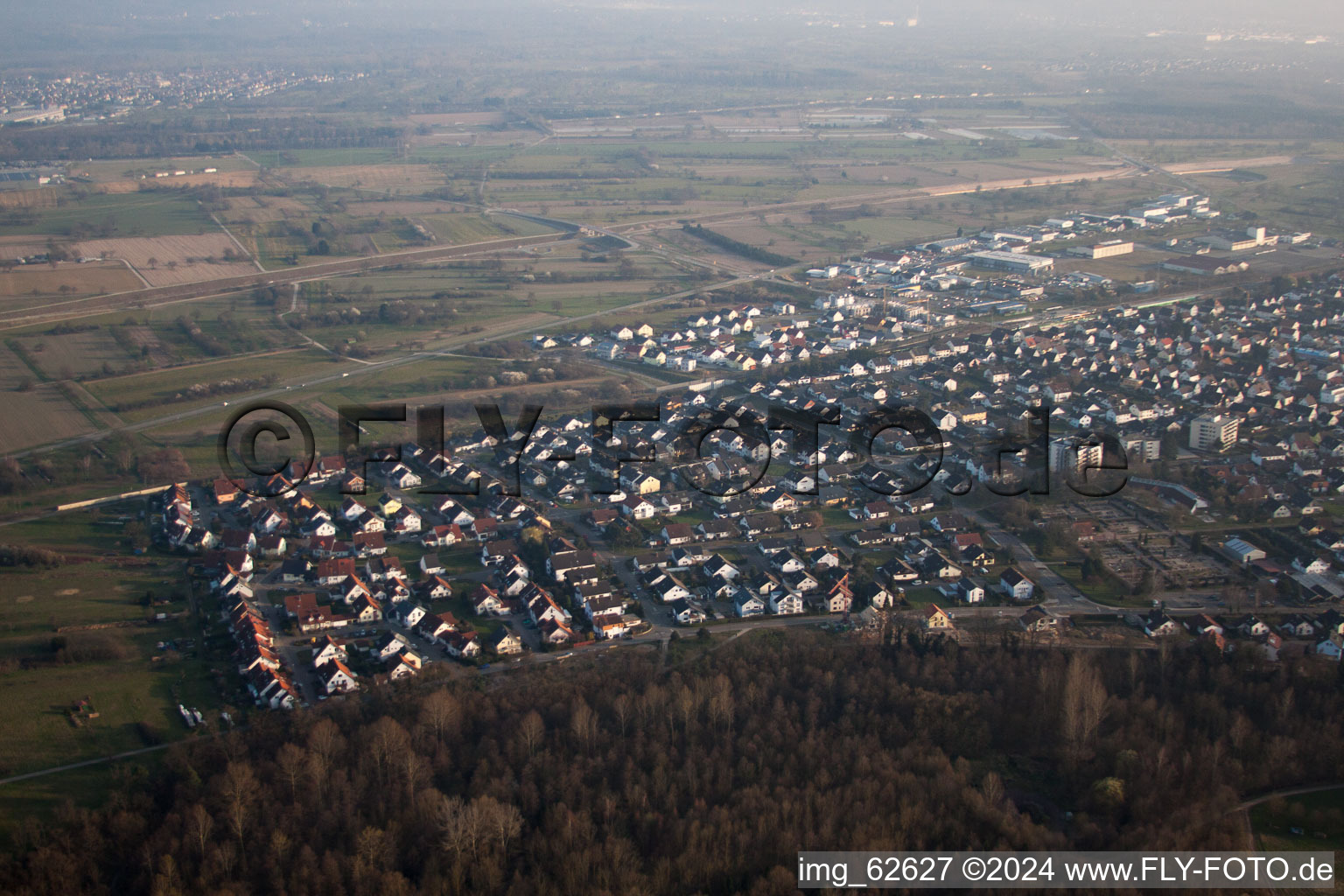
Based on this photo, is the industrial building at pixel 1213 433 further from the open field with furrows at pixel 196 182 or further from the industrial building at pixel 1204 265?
the open field with furrows at pixel 196 182

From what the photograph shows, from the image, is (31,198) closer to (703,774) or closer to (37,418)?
(37,418)

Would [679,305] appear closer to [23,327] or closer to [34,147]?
[23,327]

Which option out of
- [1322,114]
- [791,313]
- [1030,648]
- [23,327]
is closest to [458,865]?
[1030,648]

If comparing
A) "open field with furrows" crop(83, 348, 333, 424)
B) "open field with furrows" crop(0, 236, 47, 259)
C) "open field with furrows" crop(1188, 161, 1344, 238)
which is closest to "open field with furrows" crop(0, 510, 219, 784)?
"open field with furrows" crop(83, 348, 333, 424)

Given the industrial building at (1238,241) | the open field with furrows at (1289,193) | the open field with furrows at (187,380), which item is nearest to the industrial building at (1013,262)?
the industrial building at (1238,241)

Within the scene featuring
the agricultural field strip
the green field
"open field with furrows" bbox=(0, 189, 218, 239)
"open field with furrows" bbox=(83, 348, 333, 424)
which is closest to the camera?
the green field

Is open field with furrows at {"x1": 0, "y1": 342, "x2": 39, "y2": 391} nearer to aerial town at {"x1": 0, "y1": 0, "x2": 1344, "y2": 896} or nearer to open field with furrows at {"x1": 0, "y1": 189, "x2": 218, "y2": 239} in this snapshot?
aerial town at {"x1": 0, "y1": 0, "x2": 1344, "y2": 896}
